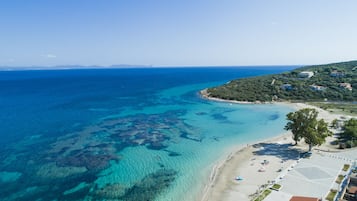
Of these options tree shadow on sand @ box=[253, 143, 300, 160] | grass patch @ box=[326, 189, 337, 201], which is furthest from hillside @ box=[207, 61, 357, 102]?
grass patch @ box=[326, 189, 337, 201]

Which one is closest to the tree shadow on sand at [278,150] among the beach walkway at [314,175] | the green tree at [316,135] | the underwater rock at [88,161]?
the beach walkway at [314,175]

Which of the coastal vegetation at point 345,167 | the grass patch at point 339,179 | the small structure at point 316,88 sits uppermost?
the small structure at point 316,88

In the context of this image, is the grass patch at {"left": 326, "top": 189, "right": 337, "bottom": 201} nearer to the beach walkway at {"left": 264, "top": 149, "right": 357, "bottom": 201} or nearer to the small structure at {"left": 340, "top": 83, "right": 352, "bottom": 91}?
the beach walkway at {"left": 264, "top": 149, "right": 357, "bottom": 201}

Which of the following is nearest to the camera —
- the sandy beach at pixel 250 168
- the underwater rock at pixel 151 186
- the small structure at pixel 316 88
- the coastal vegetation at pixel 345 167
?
the underwater rock at pixel 151 186

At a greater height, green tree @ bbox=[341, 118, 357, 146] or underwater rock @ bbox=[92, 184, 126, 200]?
green tree @ bbox=[341, 118, 357, 146]

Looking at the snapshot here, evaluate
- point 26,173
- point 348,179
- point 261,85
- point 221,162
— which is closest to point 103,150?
point 26,173

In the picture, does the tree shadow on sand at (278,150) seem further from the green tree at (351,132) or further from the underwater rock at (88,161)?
the underwater rock at (88,161)

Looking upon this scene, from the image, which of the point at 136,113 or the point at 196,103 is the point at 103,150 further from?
the point at 196,103
